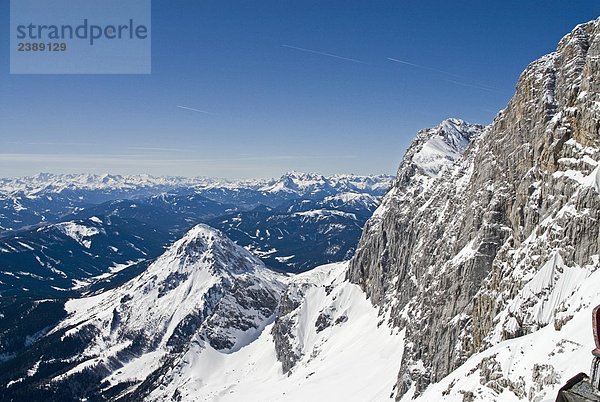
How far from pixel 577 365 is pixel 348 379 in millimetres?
98494

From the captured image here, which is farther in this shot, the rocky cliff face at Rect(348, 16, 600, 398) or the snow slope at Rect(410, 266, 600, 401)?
the rocky cliff face at Rect(348, 16, 600, 398)

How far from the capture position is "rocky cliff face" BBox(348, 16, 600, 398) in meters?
68.0

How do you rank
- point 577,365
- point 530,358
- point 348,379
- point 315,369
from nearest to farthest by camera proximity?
1. point 577,365
2. point 530,358
3. point 348,379
4. point 315,369

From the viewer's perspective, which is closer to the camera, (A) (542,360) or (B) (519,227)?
(A) (542,360)

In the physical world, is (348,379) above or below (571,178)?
below

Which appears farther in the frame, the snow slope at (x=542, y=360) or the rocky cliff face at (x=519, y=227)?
the rocky cliff face at (x=519, y=227)

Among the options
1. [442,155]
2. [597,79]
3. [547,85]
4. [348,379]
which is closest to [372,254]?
[442,155]

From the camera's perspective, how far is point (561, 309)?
57.7m

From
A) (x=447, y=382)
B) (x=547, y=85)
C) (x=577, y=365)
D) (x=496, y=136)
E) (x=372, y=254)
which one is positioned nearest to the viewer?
(x=577, y=365)

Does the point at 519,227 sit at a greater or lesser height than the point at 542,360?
greater

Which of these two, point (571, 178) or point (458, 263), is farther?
point (458, 263)

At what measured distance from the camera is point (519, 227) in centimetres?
8388

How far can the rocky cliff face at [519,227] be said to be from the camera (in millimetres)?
68000

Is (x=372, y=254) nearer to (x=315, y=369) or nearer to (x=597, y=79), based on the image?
(x=315, y=369)
